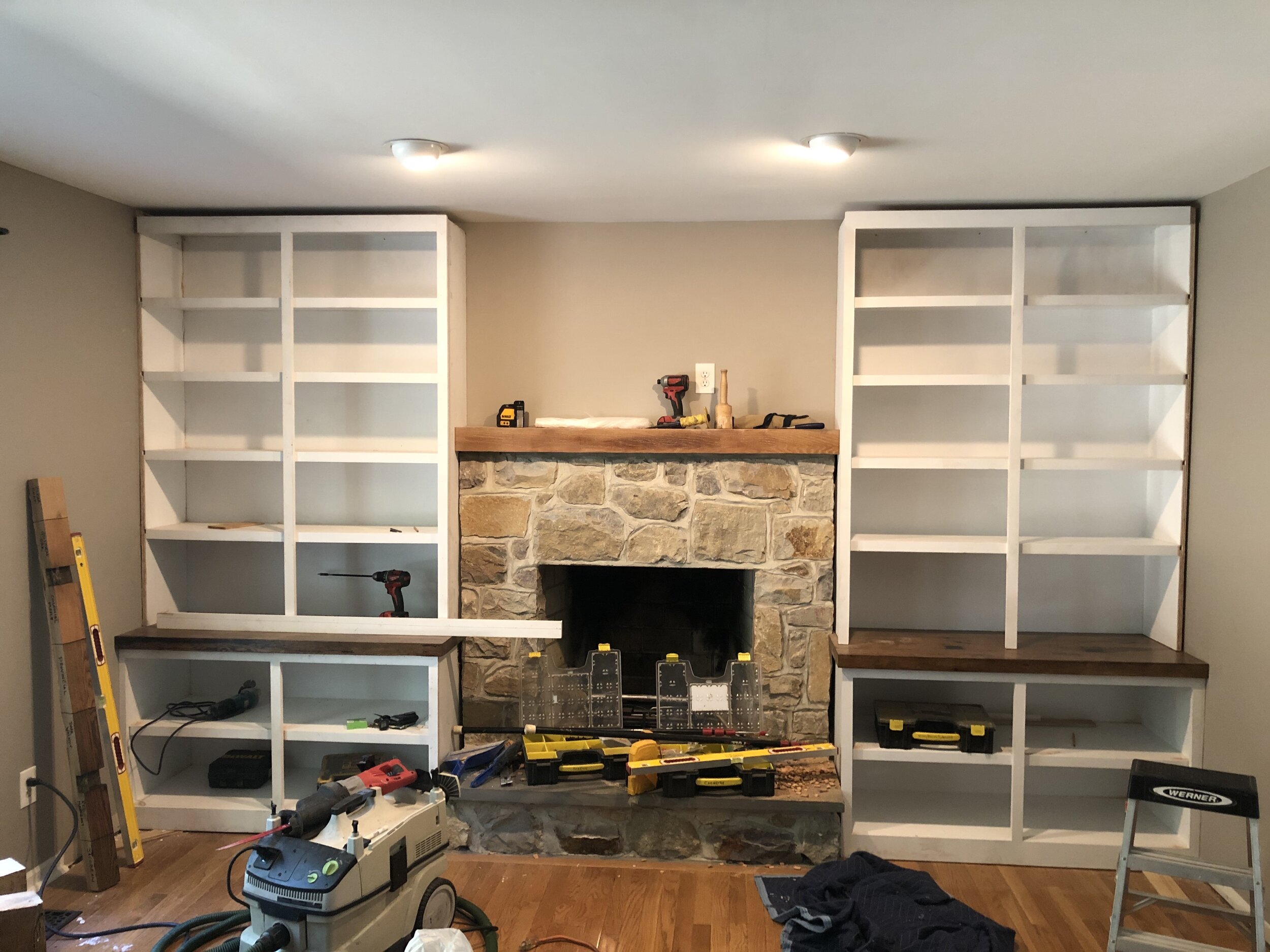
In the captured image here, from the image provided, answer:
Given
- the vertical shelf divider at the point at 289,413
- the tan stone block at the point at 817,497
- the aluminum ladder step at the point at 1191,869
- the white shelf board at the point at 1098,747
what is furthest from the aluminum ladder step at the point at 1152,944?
the vertical shelf divider at the point at 289,413

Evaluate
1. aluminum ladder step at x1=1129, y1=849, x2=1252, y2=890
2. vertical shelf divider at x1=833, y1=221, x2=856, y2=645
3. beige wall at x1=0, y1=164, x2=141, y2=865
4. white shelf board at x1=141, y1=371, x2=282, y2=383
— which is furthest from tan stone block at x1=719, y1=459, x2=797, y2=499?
beige wall at x1=0, y1=164, x2=141, y2=865

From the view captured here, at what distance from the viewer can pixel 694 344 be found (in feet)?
12.4

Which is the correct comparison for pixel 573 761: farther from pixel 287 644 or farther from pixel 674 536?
pixel 287 644

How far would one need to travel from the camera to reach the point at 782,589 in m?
3.60

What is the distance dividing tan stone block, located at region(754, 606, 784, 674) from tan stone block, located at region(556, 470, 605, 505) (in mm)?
811

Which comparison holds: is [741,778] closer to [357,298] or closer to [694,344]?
[694,344]

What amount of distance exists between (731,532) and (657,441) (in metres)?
0.48

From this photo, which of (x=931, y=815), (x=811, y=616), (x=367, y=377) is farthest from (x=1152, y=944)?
(x=367, y=377)

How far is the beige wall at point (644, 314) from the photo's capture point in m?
3.73

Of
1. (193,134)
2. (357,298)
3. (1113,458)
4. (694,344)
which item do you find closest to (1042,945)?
(1113,458)

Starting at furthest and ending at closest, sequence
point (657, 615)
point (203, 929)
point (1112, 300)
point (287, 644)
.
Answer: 1. point (657, 615)
2. point (287, 644)
3. point (1112, 300)
4. point (203, 929)

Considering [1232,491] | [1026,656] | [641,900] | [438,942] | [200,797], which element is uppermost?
[1232,491]

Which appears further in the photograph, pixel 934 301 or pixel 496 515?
pixel 496 515

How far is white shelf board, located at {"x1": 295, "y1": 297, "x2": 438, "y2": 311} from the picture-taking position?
3.52 meters
